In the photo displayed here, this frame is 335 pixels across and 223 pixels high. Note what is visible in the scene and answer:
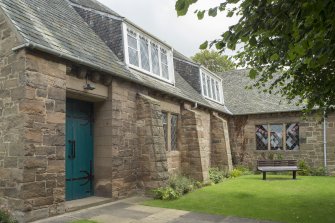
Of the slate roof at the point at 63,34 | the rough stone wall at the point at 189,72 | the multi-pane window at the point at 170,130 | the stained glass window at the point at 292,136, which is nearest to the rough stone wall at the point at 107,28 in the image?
the slate roof at the point at 63,34

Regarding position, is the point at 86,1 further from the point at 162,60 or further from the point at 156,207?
the point at 156,207

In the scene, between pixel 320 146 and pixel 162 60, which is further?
pixel 320 146

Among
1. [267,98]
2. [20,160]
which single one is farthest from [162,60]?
[267,98]

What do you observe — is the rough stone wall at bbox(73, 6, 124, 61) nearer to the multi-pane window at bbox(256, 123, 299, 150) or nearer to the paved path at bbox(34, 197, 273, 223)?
the paved path at bbox(34, 197, 273, 223)

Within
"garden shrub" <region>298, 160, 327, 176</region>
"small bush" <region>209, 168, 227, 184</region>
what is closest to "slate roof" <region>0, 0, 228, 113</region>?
"small bush" <region>209, 168, 227, 184</region>

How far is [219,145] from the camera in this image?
17.8 m

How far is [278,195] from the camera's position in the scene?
10969 millimetres

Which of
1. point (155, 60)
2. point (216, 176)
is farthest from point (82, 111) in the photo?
point (216, 176)

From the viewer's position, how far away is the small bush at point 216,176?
14.7 meters

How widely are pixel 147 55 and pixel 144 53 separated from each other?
0.67 ft

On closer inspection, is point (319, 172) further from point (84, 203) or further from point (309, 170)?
point (84, 203)

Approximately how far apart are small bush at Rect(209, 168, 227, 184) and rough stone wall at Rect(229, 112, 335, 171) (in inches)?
174

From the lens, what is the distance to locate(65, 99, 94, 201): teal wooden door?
897 cm

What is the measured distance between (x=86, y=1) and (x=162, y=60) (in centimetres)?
392
